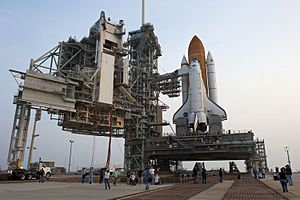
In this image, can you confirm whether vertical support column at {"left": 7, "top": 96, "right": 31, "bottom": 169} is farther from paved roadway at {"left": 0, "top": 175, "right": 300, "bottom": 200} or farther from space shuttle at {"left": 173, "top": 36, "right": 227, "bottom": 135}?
space shuttle at {"left": 173, "top": 36, "right": 227, "bottom": 135}

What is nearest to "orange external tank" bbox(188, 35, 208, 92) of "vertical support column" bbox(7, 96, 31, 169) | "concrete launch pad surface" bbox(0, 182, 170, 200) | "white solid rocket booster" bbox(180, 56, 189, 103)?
"white solid rocket booster" bbox(180, 56, 189, 103)

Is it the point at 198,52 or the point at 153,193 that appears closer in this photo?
the point at 153,193

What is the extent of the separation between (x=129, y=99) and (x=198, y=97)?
13827 mm

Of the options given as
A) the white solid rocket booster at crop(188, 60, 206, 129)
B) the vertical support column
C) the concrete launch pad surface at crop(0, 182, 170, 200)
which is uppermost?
the white solid rocket booster at crop(188, 60, 206, 129)

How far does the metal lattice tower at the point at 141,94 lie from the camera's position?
5838 cm

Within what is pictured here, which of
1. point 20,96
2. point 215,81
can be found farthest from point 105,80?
point 215,81

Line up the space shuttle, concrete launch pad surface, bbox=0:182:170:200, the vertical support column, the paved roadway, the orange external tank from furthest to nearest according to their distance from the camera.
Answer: the orange external tank → the space shuttle → the vertical support column → the paved roadway → concrete launch pad surface, bbox=0:182:170:200

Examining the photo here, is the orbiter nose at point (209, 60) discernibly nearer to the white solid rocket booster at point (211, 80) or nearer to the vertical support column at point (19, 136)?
the white solid rocket booster at point (211, 80)

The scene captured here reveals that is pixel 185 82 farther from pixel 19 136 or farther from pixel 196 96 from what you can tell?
pixel 19 136

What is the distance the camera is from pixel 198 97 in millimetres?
55031

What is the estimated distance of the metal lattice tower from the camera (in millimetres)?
58375

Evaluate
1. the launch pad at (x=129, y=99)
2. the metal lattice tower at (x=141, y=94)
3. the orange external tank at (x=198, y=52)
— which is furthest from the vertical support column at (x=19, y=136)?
the orange external tank at (x=198, y=52)

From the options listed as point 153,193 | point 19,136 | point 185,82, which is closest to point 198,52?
point 185,82

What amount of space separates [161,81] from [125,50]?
46.9 ft
